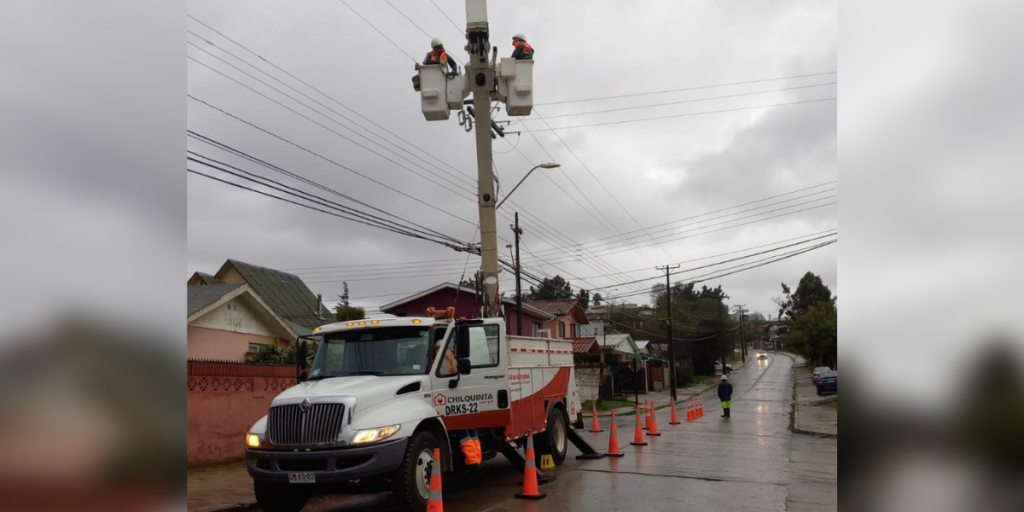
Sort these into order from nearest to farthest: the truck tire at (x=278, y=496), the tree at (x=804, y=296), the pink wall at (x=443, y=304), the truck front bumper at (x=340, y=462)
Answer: the truck front bumper at (x=340, y=462) < the truck tire at (x=278, y=496) < the pink wall at (x=443, y=304) < the tree at (x=804, y=296)

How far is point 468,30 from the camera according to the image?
15.5 meters

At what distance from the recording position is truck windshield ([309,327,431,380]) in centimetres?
988

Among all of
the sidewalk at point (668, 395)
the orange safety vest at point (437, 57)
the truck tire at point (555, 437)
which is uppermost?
the orange safety vest at point (437, 57)

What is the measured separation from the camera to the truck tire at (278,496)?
29.3 ft

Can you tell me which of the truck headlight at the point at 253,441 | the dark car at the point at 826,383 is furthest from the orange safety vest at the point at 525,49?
the dark car at the point at 826,383

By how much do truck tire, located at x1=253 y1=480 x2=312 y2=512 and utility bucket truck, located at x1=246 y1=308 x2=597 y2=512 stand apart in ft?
0.04

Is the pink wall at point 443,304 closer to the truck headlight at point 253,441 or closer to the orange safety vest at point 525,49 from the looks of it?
the orange safety vest at point 525,49

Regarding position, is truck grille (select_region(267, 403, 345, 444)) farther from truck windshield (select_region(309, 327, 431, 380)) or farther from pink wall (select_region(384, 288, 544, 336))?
pink wall (select_region(384, 288, 544, 336))

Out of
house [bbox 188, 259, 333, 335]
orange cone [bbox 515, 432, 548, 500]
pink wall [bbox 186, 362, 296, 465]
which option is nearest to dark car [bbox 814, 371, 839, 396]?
house [bbox 188, 259, 333, 335]

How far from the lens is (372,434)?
330 inches

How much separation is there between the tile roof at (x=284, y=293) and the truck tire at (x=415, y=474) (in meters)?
25.7

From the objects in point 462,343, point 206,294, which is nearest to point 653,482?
point 462,343

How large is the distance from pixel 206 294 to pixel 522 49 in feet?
45.1
